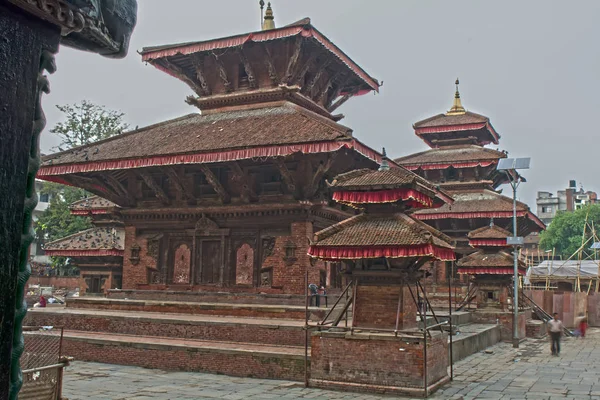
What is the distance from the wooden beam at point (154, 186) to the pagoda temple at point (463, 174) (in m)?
16.3

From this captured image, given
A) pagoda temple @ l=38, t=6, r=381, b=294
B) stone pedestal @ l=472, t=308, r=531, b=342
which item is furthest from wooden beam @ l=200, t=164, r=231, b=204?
stone pedestal @ l=472, t=308, r=531, b=342

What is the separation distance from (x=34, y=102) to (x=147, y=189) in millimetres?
19236

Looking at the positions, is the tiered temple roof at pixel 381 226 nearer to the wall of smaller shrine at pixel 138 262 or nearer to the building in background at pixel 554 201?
the wall of smaller shrine at pixel 138 262

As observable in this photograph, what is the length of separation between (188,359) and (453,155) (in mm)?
26301

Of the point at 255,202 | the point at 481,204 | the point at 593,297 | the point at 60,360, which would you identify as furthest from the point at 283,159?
the point at 593,297

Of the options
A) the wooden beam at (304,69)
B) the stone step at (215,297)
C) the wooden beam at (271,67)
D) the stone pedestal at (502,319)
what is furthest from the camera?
the stone pedestal at (502,319)

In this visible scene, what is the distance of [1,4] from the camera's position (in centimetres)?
219

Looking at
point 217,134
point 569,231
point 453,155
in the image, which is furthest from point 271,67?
point 569,231

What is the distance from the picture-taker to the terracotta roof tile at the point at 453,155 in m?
35.3

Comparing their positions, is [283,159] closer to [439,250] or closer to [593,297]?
[439,250]

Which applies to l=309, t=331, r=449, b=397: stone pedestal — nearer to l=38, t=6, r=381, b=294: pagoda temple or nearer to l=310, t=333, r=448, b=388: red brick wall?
l=310, t=333, r=448, b=388: red brick wall

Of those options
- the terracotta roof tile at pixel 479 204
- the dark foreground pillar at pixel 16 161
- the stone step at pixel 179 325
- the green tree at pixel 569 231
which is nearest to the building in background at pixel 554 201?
the green tree at pixel 569 231

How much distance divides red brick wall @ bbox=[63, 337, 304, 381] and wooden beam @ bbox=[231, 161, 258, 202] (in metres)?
5.63

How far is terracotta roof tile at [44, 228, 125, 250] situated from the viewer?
25.9 m
